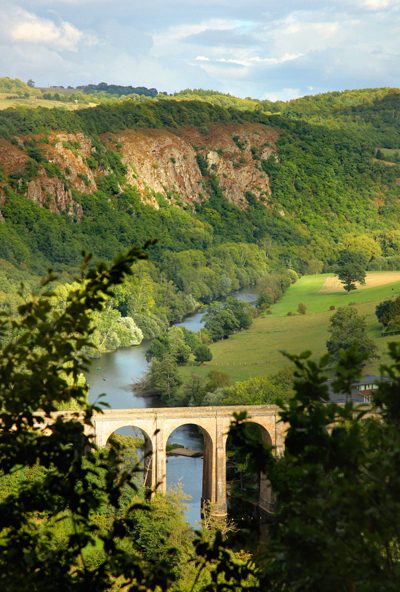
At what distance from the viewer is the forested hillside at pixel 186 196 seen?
344 ft

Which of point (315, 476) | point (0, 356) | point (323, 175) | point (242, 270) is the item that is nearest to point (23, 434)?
point (0, 356)

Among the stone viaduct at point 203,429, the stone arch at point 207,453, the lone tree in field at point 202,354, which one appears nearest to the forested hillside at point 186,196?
the lone tree in field at point 202,354

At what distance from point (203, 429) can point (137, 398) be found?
21700mm

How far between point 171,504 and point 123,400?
84.3 ft

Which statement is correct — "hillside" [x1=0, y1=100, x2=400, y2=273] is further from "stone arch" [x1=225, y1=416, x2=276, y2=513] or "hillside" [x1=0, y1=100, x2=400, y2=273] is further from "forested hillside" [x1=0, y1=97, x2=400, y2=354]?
"stone arch" [x1=225, y1=416, x2=276, y2=513]

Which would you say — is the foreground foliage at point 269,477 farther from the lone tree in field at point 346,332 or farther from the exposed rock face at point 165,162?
the exposed rock face at point 165,162

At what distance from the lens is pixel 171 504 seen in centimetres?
3247

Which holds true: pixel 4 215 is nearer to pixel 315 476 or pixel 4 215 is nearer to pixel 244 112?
pixel 244 112

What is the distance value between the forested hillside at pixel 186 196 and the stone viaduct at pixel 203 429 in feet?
112

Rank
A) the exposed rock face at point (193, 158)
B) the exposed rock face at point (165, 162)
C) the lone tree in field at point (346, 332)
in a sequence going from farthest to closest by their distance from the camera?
the exposed rock face at point (193, 158)
the exposed rock face at point (165, 162)
the lone tree in field at point (346, 332)

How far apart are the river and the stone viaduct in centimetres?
156

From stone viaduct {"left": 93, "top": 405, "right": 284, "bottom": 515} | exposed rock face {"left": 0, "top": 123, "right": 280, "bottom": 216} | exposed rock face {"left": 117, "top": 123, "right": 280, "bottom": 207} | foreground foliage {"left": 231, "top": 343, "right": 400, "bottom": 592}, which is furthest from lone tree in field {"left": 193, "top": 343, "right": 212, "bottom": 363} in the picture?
exposed rock face {"left": 117, "top": 123, "right": 280, "bottom": 207}

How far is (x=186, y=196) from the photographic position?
5955 inches

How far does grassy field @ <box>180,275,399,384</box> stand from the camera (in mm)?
63125
